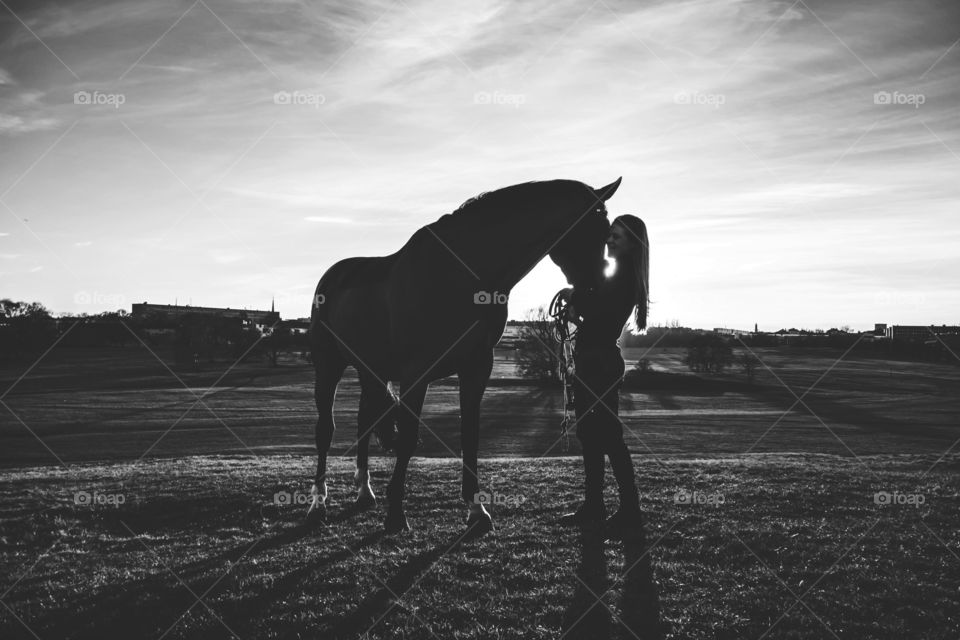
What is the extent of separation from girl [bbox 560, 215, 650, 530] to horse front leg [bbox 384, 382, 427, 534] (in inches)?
65.0

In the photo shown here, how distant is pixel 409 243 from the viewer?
5.90 meters

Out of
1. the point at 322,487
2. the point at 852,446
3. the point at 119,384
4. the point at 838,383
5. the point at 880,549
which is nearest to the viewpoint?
the point at 880,549

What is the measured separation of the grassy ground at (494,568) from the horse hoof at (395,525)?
206 mm

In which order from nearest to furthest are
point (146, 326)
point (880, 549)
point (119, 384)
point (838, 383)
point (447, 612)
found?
1. point (447, 612)
2. point (880, 549)
3. point (119, 384)
4. point (838, 383)
5. point (146, 326)

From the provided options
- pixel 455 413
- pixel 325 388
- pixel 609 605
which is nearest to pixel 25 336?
pixel 455 413

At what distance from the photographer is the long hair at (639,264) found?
561 centimetres

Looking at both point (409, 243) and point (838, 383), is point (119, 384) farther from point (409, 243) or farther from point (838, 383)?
point (838, 383)

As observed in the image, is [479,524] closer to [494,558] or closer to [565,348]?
[494,558]

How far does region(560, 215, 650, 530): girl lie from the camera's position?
549 cm

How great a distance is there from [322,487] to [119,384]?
242 feet

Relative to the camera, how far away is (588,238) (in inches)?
209

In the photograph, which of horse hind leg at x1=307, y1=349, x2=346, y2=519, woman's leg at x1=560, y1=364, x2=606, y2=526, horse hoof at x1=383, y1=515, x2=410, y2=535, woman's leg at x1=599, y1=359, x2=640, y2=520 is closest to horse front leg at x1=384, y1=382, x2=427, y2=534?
horse hoof at x1=383, y1=515, x2=410, y2=535

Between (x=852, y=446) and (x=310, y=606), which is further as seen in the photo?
(x=852, y=446)

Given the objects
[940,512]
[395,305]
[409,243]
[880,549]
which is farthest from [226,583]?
[940,512]
